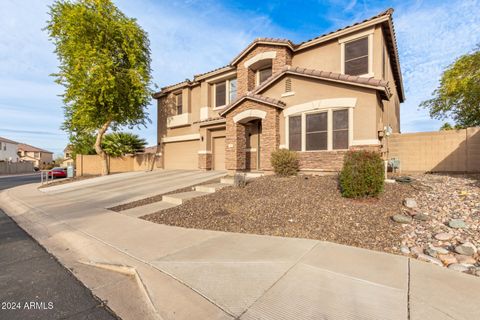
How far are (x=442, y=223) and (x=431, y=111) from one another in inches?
950

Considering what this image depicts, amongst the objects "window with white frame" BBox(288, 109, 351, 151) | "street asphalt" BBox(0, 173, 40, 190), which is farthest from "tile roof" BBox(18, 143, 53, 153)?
"window with white frame" BBox(288, 109, 351, 151)

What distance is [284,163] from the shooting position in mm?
10156

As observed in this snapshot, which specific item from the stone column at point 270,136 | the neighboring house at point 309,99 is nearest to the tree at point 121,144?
the neighboring house at point 309,99

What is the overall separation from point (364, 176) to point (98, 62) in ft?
57.1

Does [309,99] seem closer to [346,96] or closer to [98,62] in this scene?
[346,96]

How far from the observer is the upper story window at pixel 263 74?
47.3ft

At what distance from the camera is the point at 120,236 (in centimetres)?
523

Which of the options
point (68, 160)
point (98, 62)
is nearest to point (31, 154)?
point (68, 160)

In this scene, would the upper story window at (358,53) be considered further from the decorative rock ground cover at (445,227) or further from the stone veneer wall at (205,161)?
the stone veneer wall at (205,161)

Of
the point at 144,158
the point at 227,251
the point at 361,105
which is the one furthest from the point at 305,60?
the point at 144,158

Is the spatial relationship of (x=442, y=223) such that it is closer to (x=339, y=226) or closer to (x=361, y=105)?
(x=339, y=226)

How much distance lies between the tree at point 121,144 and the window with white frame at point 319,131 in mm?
16672

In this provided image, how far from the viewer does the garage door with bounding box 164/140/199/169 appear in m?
17.8

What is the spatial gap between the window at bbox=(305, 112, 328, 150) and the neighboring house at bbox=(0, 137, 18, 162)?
71550mm
